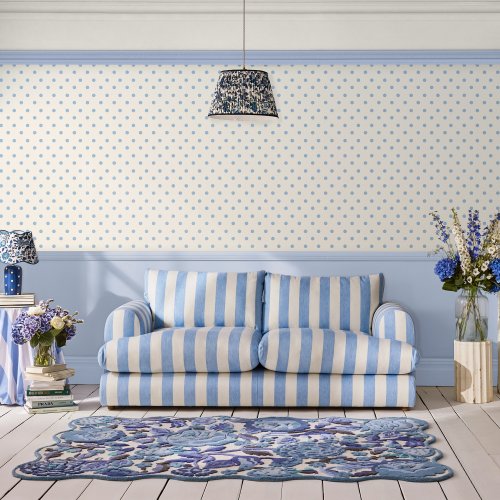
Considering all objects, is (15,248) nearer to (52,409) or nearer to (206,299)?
(52,409)

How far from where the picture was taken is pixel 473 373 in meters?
5.59

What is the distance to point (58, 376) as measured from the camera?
5.39 meters

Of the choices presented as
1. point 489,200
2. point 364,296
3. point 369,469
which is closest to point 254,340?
point 364,296

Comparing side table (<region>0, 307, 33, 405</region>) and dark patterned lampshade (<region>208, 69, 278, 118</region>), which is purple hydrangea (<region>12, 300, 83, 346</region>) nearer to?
side table (<region>0, 307, 33, 405</region>)

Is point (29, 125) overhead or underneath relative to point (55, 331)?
overhead

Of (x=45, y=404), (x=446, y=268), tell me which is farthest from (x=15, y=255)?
(x=446, y=268)

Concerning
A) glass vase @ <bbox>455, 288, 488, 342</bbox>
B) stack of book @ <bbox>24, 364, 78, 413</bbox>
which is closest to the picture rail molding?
glass vase @ <bbox>455, 288, 488, 342</bbox>

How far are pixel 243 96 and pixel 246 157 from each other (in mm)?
1659

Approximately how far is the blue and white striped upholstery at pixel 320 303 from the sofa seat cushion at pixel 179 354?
0.58 meters

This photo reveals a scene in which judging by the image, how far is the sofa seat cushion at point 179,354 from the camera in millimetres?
5262

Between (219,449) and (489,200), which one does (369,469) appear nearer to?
(219,449)

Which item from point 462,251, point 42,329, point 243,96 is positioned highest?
point 243,96

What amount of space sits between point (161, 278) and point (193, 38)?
1726mm

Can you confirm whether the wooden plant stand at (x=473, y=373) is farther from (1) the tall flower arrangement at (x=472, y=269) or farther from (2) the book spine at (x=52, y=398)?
(2) the book spine at (x=52, y=398)
